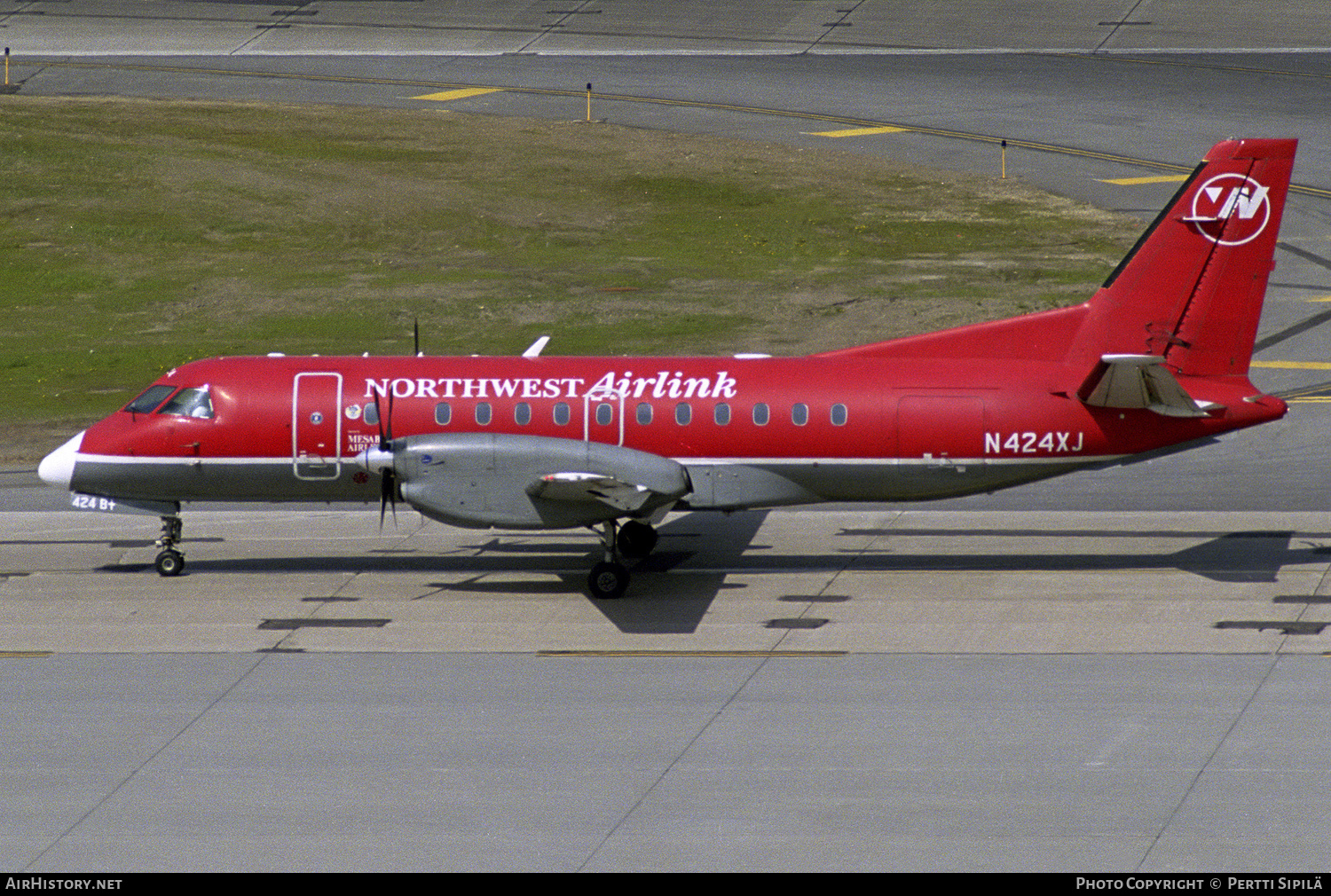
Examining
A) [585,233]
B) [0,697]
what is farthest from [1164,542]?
[585,233]

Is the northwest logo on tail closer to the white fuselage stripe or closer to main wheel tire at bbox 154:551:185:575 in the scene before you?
the white fuselage stripe

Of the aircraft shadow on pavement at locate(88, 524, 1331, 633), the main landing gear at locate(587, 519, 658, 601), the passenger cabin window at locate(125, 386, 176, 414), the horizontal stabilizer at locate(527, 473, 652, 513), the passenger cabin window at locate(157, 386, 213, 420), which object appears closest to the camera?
the horizontal stabilizer at locate(527, 473, 652, 513)

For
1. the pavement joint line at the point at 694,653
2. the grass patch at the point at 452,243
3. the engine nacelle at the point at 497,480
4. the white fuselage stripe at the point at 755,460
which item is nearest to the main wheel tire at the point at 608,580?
the engine nacelle at the point at 497,480

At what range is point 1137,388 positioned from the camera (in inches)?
895

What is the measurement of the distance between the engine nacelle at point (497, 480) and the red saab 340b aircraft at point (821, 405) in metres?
0.69

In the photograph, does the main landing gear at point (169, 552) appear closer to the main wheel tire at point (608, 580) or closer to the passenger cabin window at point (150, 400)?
the passenger cabin window at point (150, 400)

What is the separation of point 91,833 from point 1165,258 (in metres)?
16.8

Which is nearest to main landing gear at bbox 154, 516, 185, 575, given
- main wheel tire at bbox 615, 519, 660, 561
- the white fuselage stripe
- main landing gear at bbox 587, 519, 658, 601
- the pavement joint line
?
the white fuselage stripe

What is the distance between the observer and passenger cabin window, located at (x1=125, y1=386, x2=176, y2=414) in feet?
80.0

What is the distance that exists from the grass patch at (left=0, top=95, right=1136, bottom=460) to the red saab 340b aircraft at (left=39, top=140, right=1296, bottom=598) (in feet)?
37.1

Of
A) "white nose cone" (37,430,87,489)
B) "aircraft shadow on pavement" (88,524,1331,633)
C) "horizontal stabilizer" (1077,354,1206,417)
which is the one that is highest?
"horizontal stabilizer" (1077,354,1206,417)

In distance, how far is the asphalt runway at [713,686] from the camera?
1521cm

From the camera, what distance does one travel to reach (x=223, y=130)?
59094 mm

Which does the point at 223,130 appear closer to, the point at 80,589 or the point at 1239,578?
the point at 80,589
